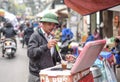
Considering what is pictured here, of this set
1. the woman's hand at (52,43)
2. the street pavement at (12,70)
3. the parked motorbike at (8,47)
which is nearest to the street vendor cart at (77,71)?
the woman's hand at (52,43)

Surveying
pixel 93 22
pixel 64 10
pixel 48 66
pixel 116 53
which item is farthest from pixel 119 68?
pixel 64 10

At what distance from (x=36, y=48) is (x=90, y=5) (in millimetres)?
1750

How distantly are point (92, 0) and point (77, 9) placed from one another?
440 millimetres

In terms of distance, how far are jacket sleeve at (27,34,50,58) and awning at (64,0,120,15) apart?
5.14 feet

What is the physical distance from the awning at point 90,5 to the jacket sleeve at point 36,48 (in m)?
1.57

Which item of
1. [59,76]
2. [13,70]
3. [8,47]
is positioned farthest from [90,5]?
[8,47]

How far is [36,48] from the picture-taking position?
5414 millimetres

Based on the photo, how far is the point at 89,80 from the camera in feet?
17.3

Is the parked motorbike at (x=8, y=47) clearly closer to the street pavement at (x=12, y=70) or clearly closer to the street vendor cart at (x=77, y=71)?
the street pavement at (x=12, y=70)

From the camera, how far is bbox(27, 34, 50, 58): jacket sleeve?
537 centimetres

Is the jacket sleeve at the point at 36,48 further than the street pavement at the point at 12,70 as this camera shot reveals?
No

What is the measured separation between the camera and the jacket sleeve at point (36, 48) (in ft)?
17.6

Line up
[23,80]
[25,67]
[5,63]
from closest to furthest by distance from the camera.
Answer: [23,80] → [25,67] → [5,63]

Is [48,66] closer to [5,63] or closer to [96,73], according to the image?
[96,73]
